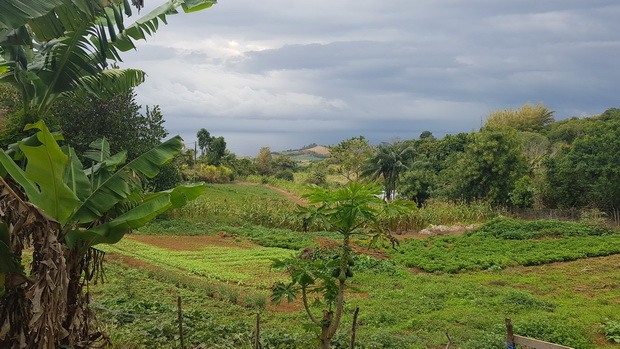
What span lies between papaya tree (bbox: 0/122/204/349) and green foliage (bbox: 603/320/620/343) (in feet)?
25.0

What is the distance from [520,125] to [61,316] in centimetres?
6421

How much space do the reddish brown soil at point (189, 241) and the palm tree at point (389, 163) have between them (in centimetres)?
2139

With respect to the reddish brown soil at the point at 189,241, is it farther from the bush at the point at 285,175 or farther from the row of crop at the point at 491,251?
the bush at the point at 285,175

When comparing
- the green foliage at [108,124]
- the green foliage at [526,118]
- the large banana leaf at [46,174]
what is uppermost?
the green foliage at [526,118]

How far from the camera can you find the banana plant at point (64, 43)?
6.12 m

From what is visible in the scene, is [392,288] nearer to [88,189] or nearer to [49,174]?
[88,189]

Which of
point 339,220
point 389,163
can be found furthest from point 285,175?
point 339,220

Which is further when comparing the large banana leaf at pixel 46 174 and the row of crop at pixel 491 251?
the row of crop at pixel 491 251

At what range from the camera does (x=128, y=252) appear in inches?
621

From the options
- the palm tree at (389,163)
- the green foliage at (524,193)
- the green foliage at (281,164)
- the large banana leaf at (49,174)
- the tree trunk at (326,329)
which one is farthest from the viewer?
the green foliage at (281,164)

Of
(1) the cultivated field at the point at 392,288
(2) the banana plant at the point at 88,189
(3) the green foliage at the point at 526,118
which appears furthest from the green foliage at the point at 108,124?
(3) the green foliage at the point at 526,118

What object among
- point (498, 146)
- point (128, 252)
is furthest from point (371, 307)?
point (498, 146)

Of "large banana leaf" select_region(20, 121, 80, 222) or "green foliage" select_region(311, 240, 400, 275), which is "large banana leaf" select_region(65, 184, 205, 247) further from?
"green foliage" select_region(311, 240, 400, 275)

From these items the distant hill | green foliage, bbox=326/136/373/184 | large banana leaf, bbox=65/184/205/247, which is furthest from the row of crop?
the distant hill
